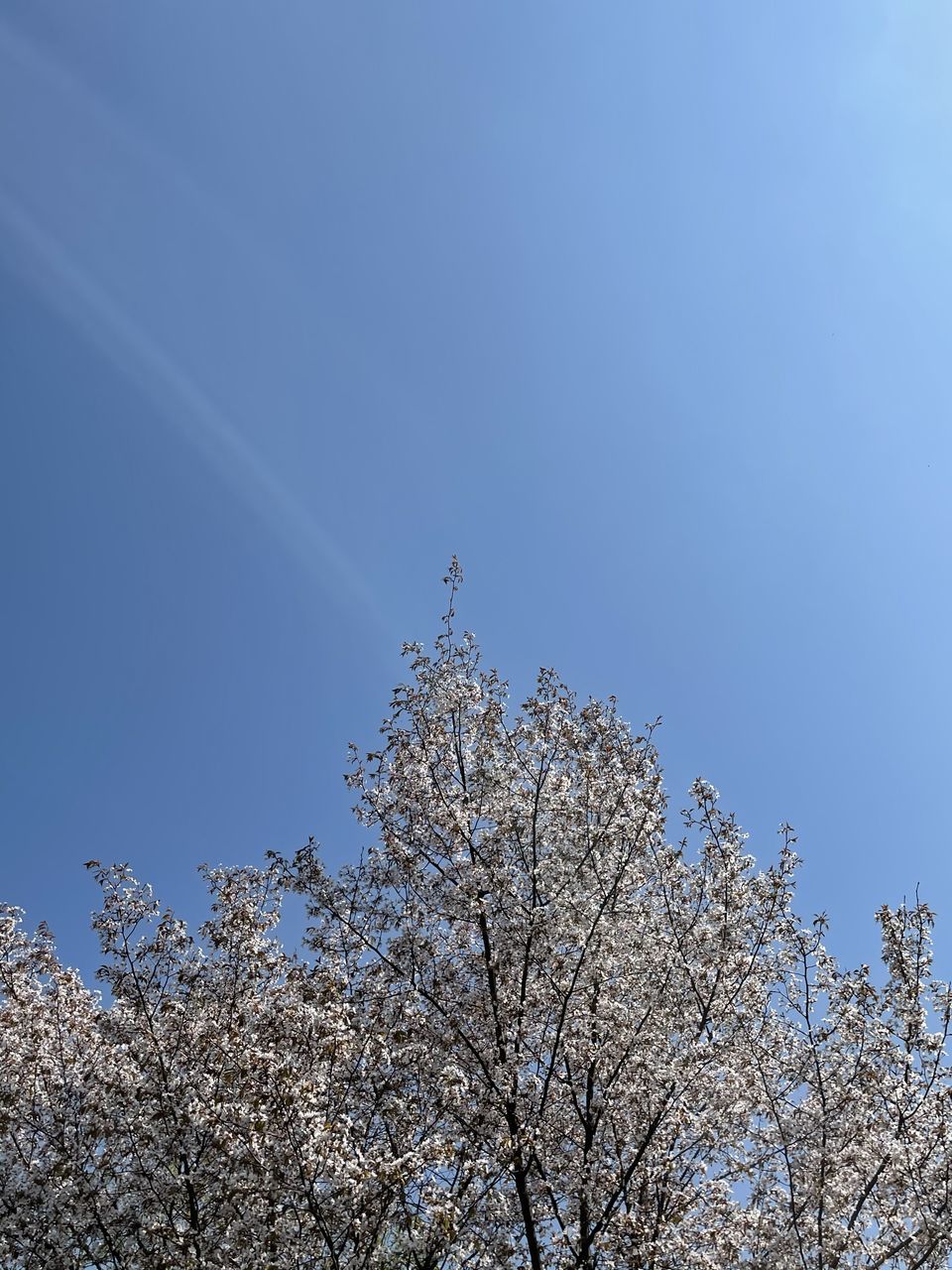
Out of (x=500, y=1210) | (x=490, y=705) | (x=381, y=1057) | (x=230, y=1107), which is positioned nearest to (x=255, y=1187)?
(x=230, y=1107)

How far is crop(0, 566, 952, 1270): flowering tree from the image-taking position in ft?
32.5

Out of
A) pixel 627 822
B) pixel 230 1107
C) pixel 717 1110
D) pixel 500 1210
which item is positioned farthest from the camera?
pixel 627 822

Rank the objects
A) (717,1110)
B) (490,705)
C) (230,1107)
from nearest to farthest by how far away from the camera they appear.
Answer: (230,1107) → (717,1110) → (490,705)

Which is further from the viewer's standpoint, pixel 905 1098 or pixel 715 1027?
pixel 715 1027

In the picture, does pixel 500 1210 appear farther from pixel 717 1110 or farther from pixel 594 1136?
pixel 717 1110

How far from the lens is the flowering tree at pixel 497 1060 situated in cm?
991

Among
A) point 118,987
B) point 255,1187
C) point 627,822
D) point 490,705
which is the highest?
point 490,705

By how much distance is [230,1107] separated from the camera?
30.3 feet

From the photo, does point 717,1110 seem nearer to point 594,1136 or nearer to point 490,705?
point 594,1136

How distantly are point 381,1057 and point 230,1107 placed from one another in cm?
244

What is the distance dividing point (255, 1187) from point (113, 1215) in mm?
3560

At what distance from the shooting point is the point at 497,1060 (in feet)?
38.3

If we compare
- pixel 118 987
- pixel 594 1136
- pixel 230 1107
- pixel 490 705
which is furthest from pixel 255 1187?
pixel 490 705

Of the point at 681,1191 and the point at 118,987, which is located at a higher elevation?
the point at 118,987
